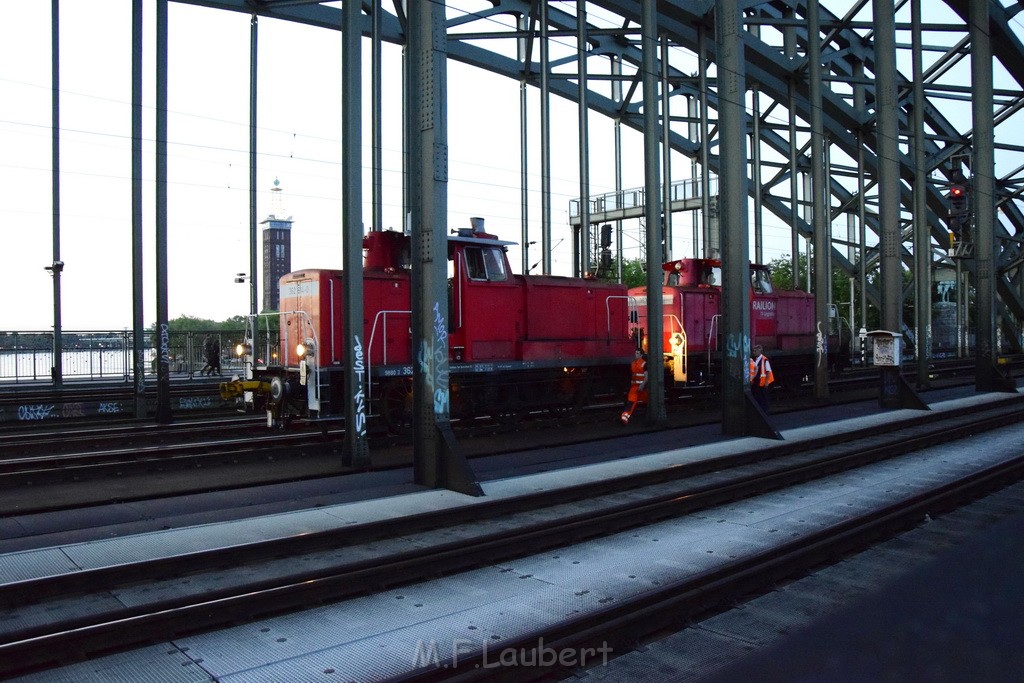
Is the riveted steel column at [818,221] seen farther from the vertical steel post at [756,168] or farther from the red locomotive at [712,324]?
the vertical steel post at [756,168]

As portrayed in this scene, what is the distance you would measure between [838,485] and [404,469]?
5.96 m

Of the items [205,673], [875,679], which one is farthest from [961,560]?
[205,673]

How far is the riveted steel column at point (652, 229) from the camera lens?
14930 millimetres

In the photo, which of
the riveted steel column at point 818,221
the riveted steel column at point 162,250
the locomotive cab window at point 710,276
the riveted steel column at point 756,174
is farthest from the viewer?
the riveted steel column at point 756,174

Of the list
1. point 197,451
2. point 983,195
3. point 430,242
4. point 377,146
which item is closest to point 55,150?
point 377,146

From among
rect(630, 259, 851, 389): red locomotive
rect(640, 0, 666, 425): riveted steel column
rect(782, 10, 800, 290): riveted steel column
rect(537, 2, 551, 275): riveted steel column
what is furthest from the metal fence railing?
rect(782, 10, 800, 290): riveted steel column

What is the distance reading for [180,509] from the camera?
333 inches

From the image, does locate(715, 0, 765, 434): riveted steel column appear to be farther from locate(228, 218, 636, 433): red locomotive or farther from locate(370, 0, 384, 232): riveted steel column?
locate(370, 0, 384, 232): riveted steel column

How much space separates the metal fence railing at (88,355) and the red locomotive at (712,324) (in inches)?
552

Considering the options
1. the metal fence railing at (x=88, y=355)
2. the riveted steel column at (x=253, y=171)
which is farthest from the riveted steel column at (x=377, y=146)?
the metal fence railing at (x=88, y=355)

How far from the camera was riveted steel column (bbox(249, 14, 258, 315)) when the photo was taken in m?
18.9

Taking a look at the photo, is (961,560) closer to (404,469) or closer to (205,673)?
(205,673)

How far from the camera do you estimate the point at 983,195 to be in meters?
24.0

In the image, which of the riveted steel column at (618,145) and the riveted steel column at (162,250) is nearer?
the riveted steel column at (162,250)
